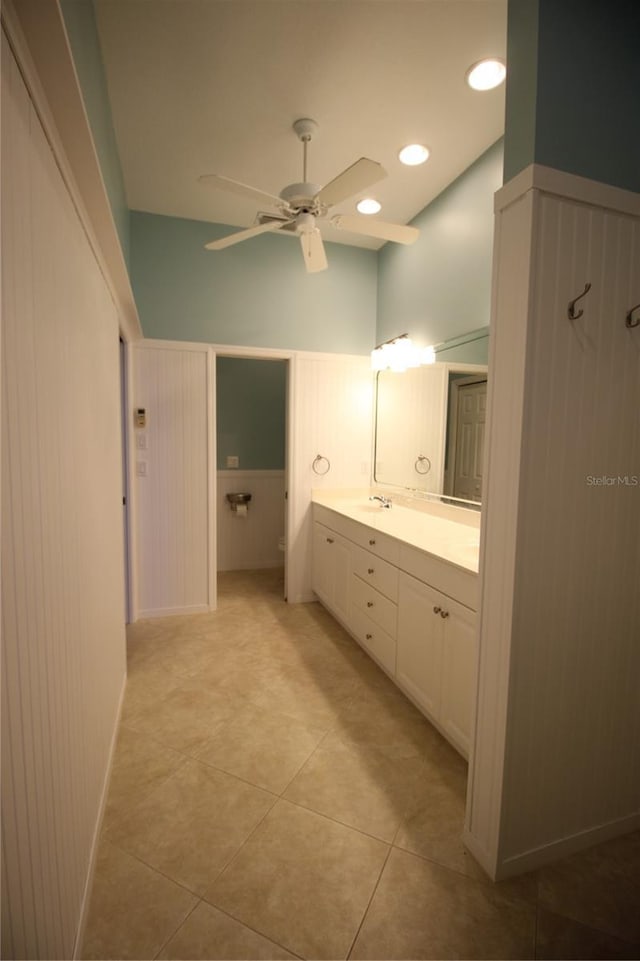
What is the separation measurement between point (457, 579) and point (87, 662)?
139 cm

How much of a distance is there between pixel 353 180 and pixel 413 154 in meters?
0.92

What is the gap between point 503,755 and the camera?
4.17 feet

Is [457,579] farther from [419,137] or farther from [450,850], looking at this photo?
[419,137]

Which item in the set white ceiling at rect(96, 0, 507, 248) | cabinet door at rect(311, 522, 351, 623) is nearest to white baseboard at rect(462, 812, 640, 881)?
cabinet door at rect(311, 522, 351, 623)

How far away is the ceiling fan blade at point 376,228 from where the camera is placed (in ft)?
6.99

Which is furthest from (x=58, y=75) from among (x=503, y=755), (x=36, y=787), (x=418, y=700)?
(x=418, y=700)

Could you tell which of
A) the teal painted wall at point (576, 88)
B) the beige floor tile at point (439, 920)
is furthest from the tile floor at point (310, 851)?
the teal painted wall at point (576, 88)

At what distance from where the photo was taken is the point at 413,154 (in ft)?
7.95

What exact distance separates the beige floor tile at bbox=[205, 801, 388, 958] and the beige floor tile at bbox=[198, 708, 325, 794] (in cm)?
21

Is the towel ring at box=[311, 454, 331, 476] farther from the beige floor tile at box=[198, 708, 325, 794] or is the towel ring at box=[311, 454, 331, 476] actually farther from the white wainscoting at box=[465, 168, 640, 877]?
the white wainscoting at box=[465, 168, 640, 877]

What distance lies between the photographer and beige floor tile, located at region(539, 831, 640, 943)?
1.22 meters

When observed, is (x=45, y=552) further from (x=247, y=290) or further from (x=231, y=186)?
(x=247, y=290)

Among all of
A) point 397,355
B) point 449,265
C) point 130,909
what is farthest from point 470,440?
point 130,909

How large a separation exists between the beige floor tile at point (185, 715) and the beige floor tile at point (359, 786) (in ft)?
1.77
